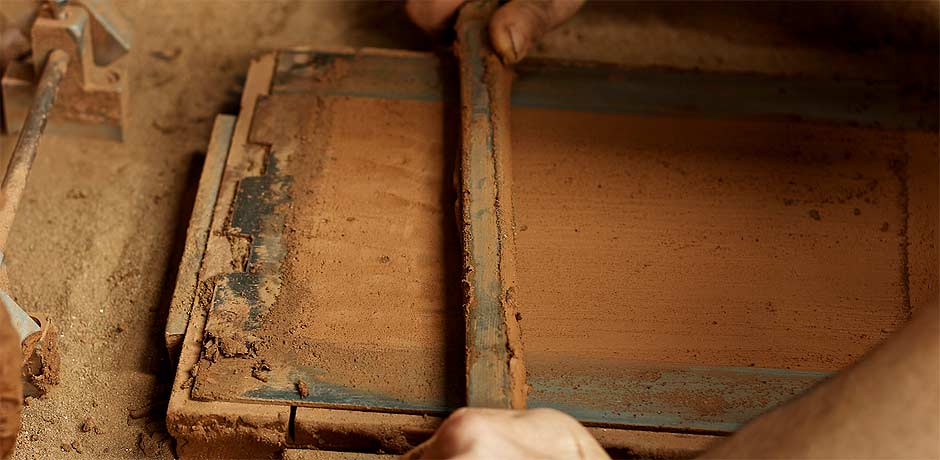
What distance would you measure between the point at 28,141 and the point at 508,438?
1379 mm

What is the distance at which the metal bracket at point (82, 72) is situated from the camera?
8.60 ft

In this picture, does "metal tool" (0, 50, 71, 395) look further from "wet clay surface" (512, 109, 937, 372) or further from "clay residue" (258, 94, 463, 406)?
"wet clay surface" (512, 109, 937, 372)

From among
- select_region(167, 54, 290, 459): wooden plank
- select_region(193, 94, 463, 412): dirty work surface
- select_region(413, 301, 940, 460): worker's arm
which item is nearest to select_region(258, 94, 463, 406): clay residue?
select_region(193, 94, 463, 412): dirty work surface

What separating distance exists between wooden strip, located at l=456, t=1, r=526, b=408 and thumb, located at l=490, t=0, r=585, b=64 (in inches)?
1.8

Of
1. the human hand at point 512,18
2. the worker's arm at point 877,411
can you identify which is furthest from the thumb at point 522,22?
the worker's arm at point 877,411

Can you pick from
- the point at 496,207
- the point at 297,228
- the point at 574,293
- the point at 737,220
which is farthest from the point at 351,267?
the point at 737,220

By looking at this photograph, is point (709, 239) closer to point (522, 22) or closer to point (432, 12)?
point (522, 22)

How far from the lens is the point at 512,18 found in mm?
2762

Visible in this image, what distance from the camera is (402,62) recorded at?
285cm

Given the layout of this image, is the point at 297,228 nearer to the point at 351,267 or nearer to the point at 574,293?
the point at 351,267

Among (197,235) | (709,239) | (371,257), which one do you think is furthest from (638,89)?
(197,235)

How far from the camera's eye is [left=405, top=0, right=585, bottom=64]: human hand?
2.74m

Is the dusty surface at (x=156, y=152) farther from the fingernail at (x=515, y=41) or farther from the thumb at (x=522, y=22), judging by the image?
the fingernail at (x=515, y=41)

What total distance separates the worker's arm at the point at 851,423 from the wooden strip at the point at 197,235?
743 millimetres
